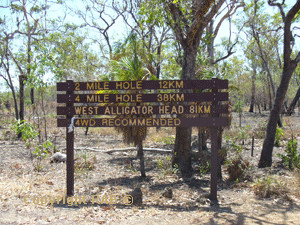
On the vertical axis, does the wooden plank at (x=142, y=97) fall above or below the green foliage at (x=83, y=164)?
above

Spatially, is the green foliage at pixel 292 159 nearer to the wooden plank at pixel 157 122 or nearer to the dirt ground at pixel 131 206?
the dirt ground at pixel 131 206

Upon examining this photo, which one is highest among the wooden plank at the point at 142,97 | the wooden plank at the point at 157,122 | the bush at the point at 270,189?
the wooden plank at the point at 142,97

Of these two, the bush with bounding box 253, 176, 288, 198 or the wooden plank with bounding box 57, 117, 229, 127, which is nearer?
the wooden plank with bounding box 57, 117, 229, 127

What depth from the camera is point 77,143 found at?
1602cm

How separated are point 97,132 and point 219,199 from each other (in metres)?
15.3

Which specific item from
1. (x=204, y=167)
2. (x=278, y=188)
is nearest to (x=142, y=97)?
(x=278, y=188)

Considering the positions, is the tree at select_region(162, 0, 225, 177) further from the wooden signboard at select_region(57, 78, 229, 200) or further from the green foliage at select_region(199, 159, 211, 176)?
the wooden signboard at select_region(57, 78, 229, 200)

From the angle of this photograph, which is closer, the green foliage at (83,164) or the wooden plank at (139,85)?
the wooden plank at (139,85)

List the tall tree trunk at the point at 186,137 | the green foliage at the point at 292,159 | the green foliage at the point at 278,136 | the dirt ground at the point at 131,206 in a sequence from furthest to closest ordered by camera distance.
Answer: the green foliage at the point at 278,136, the tall tree trunk at the point at 186,137, the green foliage at the point at 292,159, the dirt ground at the point at 131,206

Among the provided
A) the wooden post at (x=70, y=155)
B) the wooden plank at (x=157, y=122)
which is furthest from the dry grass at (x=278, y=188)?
the wooden post at (x=70, y=155)

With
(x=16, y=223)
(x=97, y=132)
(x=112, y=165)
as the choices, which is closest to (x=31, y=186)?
(x=16, y=223)

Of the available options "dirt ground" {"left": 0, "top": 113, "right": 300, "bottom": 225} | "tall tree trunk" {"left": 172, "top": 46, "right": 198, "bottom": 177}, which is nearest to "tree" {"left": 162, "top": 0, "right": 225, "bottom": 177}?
"tall tree trunk" {"left": 172, "top": 46, "right": 198, "bottom": 177}

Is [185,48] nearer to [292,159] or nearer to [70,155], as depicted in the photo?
[292,159]

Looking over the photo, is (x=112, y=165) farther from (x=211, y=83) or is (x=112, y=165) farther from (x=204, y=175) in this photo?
(x=211, y=83)
